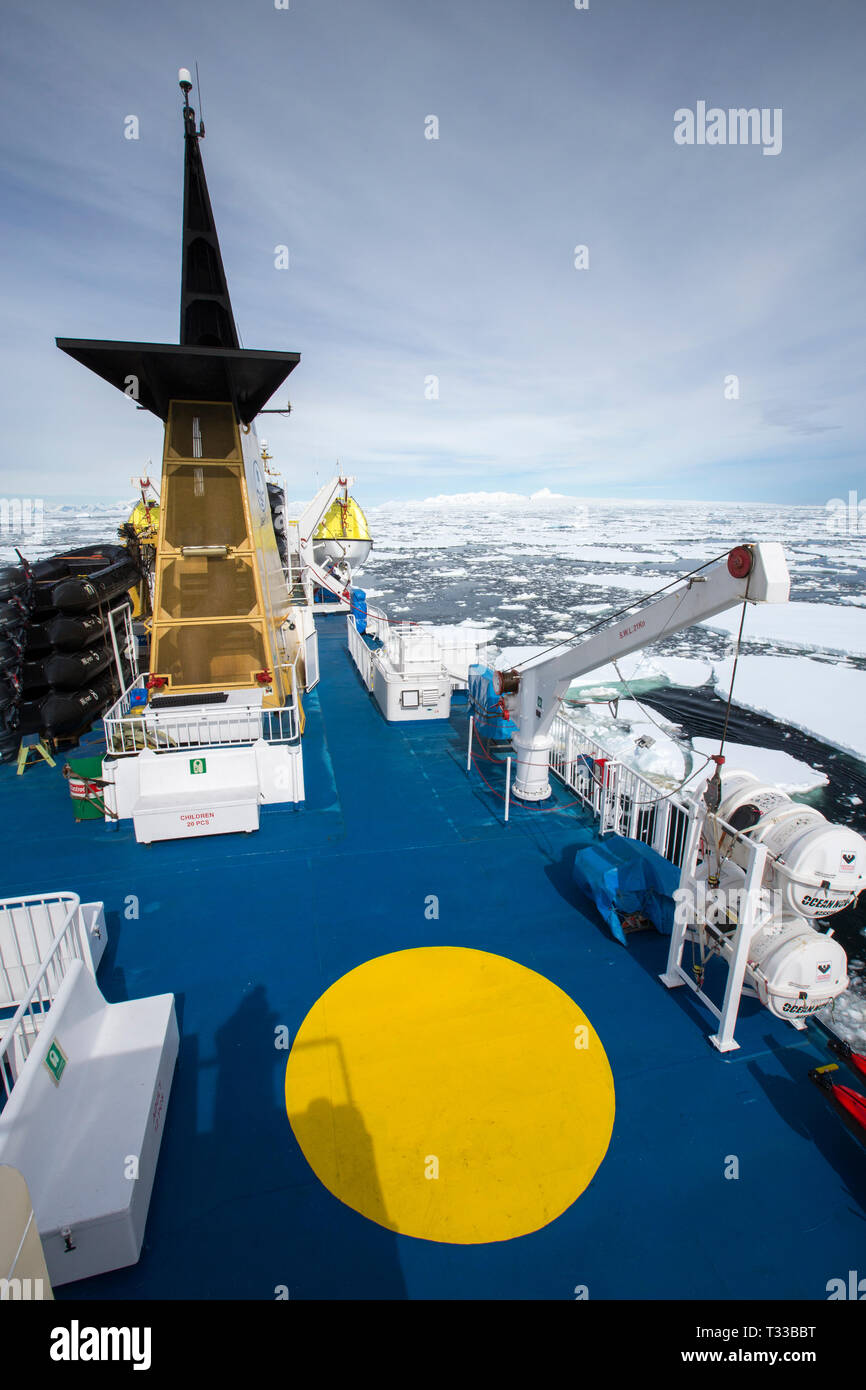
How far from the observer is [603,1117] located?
185 inches

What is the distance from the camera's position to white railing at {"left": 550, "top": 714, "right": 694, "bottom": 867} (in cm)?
800

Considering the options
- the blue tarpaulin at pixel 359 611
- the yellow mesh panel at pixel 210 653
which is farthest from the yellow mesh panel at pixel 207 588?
the blue tarpaulin at pixel 359 611

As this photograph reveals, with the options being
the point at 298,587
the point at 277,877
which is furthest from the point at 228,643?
the point at 298,587

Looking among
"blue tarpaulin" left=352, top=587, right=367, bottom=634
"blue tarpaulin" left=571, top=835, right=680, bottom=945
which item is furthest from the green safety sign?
"blue tarpaulin" left=352, top=587, right=367, bottom=634

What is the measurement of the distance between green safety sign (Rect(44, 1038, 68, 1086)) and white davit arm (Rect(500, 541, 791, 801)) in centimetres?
555

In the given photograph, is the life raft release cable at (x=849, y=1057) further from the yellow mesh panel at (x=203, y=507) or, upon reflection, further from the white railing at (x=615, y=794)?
the yellow mesh panel at (x=203, y=507)

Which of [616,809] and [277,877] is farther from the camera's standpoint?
[616,809]

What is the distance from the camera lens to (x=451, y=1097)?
4801 millimetres

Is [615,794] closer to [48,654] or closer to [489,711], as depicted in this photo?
[489,711]

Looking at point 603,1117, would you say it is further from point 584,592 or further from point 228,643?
point 584,592

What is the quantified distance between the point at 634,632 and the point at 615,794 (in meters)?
2.89

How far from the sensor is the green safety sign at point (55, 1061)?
3961 millimetres

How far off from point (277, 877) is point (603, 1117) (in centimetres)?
444

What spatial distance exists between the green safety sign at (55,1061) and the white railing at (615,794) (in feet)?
20.1
